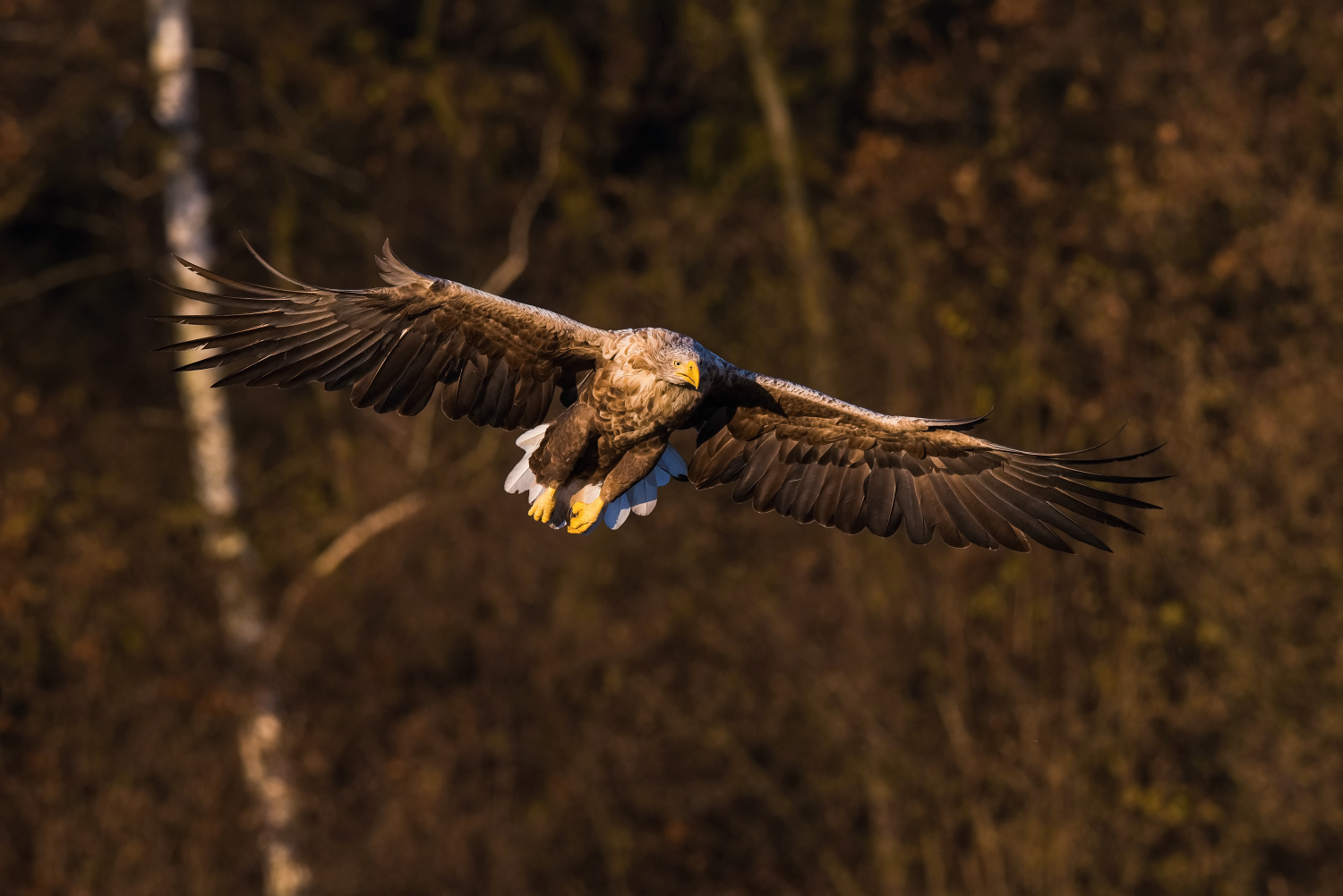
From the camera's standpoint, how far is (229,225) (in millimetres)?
15016

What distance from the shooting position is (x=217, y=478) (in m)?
13.4

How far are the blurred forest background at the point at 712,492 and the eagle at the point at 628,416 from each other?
5920 mm

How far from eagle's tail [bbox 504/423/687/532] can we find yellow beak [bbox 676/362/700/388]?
88cm

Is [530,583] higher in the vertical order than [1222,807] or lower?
higher

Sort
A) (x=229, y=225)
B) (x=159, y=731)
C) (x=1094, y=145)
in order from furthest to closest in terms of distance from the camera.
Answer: (x=1094, y=145), (x=229, y=225), (x=159, y=731)

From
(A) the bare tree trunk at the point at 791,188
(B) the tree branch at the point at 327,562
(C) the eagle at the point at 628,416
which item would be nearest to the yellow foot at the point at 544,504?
(C) the eagle at the point at 628,416

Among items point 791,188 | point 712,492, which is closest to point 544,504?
point 712,492

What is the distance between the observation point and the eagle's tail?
24.3 ft

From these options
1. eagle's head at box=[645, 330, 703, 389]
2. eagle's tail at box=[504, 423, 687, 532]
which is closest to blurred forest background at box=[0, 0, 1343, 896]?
eagle's tail at box=[504, 423, 687, 532]

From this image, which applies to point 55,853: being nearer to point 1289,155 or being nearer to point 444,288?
point 444,288

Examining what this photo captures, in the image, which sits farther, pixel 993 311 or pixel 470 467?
pixel 993 311

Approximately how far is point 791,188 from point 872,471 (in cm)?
929

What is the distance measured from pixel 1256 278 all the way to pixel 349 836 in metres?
7.88

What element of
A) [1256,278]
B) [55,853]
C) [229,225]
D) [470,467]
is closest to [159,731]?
[55,853]
